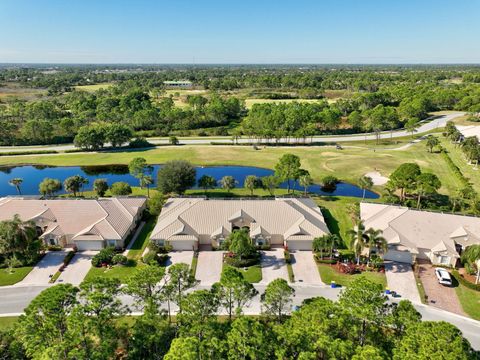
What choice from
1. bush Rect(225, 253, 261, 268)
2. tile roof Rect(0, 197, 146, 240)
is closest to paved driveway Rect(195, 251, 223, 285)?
bush Rect(225, 253, 261, 268)

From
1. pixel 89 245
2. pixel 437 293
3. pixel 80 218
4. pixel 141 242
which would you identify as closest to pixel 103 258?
pixel 89 245

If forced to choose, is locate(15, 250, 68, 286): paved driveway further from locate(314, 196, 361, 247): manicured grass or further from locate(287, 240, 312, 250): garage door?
locate(314, 196, 361, 247): manicured grass

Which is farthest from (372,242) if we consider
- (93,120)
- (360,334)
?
(93,120)

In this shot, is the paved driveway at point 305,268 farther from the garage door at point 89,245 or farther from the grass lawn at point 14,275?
the grass lawn at point 14,275

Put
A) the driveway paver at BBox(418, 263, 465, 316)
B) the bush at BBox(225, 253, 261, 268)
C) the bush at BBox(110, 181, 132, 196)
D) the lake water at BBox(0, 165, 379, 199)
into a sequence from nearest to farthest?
the driveway paver at BBox(418, 263, 465, 316) → the bush at BBox(225, 253, 261, 268) → the bush at BBox(110, 181, 132, 196) → the lake water at BBox(0, 165, 379, 199)

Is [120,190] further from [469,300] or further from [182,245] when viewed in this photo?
[469,300]

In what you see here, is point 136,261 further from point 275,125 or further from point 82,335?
point 275,125

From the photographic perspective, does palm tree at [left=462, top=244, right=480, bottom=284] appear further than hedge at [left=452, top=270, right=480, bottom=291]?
Yes
